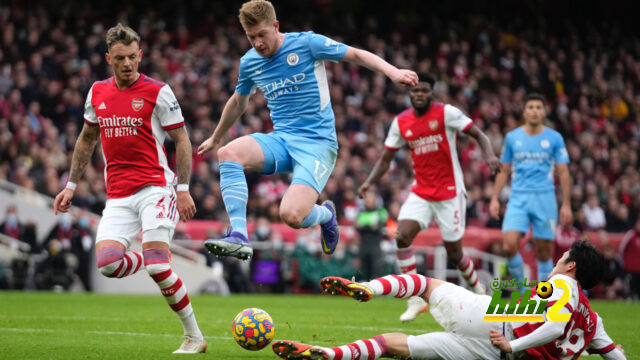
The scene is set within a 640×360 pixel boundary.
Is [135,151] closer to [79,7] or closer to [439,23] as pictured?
[79,7]

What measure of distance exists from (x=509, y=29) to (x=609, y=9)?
5359mm

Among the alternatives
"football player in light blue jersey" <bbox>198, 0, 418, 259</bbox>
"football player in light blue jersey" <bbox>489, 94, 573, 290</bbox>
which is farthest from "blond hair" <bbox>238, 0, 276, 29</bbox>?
"football player in light blue jersey" <bbox>489, 94, 573, 290</bbox>

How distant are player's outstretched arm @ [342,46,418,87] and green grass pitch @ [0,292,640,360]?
238cm

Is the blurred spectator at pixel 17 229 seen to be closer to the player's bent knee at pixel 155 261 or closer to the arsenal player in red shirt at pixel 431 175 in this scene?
the arsenal player in red shirt at pixel 431 175

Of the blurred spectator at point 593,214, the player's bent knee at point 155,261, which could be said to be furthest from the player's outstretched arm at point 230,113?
the blurred spectator at point 593,214

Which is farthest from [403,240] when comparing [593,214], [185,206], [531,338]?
[593,214]

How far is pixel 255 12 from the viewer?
23.3ft

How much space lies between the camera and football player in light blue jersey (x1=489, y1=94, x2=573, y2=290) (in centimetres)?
1184

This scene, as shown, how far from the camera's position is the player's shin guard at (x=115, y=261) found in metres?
7.06

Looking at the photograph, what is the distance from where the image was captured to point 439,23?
101ft

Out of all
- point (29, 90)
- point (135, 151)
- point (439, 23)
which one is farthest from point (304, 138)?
point (439, 23)

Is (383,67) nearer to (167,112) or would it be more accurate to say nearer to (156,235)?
(167,112)

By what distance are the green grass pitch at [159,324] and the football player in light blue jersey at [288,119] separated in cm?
129

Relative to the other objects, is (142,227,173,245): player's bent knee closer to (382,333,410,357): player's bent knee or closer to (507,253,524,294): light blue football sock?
(382,333,410,357): player's bent knee
